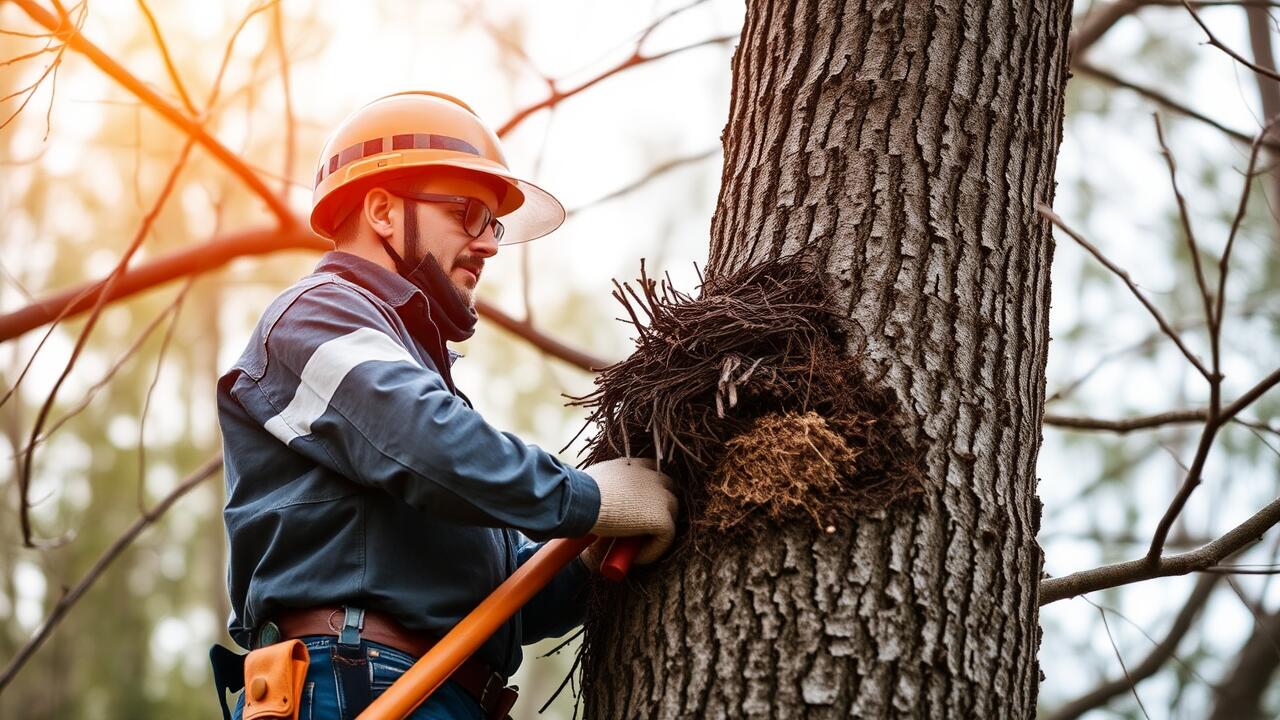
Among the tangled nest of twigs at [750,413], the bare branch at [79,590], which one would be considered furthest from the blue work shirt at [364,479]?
the bare branch at [79,590]

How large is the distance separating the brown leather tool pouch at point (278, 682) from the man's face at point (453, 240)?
925mm

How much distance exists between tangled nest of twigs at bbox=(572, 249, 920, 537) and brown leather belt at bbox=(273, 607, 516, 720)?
0.53 metres

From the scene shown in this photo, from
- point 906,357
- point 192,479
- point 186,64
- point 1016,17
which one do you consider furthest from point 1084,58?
point 186,64

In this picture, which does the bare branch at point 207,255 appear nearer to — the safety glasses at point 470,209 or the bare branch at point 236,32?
the bare branch at point 236,32

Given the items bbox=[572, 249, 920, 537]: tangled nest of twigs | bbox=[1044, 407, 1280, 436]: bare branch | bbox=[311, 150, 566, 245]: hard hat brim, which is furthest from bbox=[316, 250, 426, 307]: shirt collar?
bbox=[1044, 407, 1280, 436]: bare branch

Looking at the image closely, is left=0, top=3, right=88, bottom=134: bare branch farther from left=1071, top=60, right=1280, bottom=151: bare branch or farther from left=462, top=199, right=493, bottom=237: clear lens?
left=1071, top=60, right=1280, bottom=151: bare branch

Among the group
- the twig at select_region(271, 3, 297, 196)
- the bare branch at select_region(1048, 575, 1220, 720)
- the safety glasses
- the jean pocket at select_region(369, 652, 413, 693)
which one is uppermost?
the twig at select_region(271, 3, 297, 196)

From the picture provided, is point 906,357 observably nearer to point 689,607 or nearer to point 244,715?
point 689,607

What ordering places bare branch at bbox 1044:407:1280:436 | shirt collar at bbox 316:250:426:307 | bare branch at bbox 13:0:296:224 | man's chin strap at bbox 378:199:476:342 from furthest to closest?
bare branch at bbox 1044:407:1280:436, bare branch at bbox 13:0:296:224, man's chin strap at bbox 378:199:476:342, shirt collar at bbox 316:250:426:307

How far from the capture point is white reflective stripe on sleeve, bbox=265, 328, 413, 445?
2176 millimetres

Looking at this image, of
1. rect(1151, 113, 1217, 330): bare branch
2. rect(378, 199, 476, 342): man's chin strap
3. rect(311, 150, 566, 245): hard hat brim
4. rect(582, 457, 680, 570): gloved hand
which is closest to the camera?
rect(1151, 113, 1217, 330): bare branch

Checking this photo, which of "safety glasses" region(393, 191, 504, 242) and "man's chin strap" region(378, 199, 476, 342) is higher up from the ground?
"safety glasses" region(393, 191, 504, 242)

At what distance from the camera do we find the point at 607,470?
226 cm

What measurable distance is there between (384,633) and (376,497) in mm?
267
